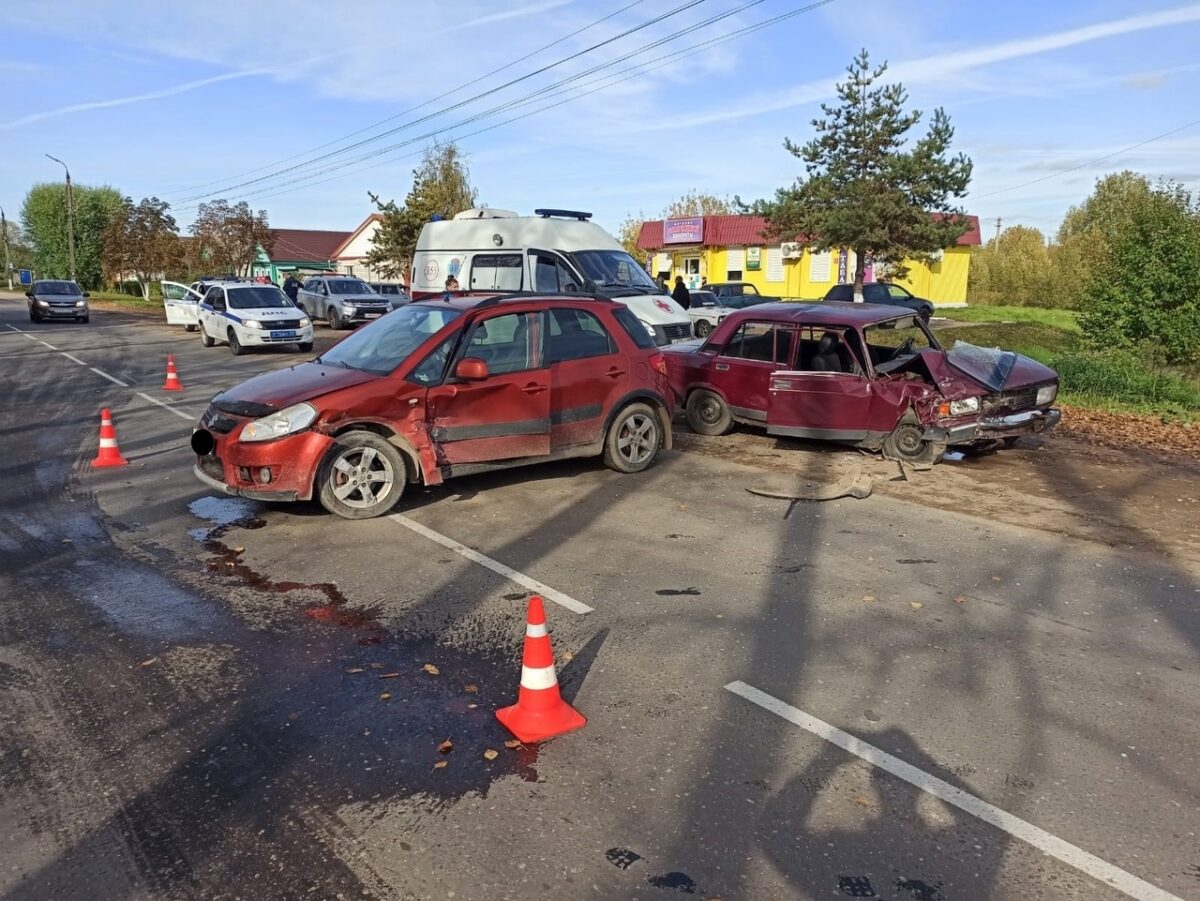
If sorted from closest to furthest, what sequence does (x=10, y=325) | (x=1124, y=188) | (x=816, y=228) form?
1. (x=816, y=228)
2. (x=10, y=325)
3. (x=1124, y=188)

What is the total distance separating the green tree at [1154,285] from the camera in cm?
1689

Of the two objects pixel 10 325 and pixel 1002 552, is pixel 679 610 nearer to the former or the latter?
pixel 1002 552

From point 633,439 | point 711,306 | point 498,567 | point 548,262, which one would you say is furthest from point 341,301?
point 498,567

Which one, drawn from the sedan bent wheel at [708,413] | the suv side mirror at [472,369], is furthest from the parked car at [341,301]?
the suv side mirror at [472,369]

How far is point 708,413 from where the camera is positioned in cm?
1105

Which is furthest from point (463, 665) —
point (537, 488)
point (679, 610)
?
point (537, 488)

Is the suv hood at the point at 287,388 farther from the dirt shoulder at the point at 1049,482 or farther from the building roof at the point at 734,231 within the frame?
the building roof at the point at 734,231

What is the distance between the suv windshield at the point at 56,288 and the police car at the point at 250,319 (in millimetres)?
15428

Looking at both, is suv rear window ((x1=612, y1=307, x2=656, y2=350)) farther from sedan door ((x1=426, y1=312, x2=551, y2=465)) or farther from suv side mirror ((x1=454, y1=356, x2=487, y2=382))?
suv side mirror ((x1=454, y1=356, x2=487, y2=382))

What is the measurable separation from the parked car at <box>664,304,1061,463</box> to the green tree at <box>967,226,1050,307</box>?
41.1 meters

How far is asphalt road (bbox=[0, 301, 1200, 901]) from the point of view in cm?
300

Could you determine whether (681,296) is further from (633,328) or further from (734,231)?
(734,231)

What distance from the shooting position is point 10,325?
3384cm

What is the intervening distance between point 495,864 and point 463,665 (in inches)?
63.0
